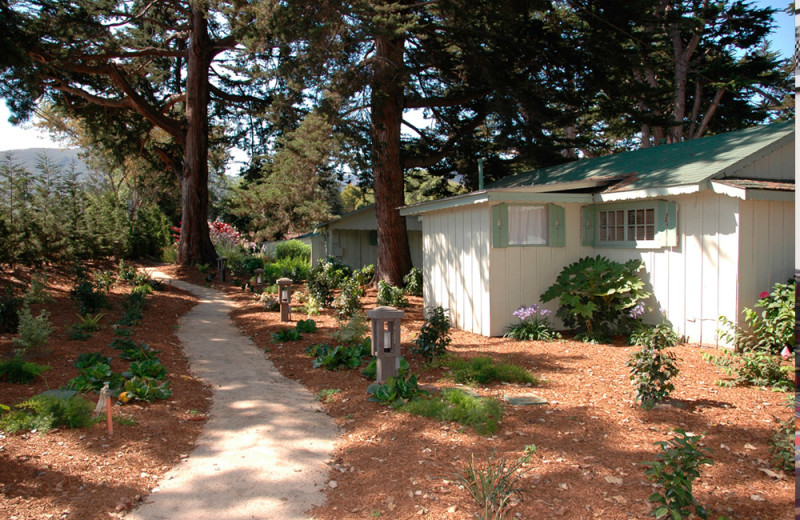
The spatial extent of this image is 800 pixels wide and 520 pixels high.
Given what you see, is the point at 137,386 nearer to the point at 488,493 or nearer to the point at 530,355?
the point at 488,493

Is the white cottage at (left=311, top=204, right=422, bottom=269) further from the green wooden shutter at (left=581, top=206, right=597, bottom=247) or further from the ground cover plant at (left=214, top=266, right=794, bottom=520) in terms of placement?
the ground cover plant at (left=214, top=266, right=794, bottom=520)

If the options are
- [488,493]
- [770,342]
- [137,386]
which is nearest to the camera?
[488,493]

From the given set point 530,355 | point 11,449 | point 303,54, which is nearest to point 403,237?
point 303,54

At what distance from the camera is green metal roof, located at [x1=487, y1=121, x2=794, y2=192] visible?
774 cm

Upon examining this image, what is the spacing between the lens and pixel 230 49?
18.0 m

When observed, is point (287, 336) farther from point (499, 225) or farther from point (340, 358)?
point (499, 225)

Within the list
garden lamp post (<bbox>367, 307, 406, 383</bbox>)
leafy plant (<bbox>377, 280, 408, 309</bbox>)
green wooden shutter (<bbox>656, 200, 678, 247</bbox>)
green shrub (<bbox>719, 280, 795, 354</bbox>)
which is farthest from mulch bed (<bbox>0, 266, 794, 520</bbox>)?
leafy plant (<bbox>377, 280, 408, 309</bbox>)

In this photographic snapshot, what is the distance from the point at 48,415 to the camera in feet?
14.6

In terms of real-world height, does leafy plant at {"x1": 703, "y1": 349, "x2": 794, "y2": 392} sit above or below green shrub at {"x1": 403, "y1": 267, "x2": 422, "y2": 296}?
below

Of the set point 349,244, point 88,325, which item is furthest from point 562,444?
point 349,244

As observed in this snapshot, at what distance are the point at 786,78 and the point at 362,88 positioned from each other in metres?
16.3

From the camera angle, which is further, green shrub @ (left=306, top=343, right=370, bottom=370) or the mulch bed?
green shrub @ (left=306, top=343, right=370, bottom=370)

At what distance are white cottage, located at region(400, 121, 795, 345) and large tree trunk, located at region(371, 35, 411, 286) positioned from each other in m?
3.36

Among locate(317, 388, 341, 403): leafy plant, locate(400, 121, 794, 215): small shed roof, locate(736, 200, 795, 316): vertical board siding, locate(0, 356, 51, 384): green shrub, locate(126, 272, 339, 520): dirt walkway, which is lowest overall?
locate(126, 272, 339, 520): dirt walkway
